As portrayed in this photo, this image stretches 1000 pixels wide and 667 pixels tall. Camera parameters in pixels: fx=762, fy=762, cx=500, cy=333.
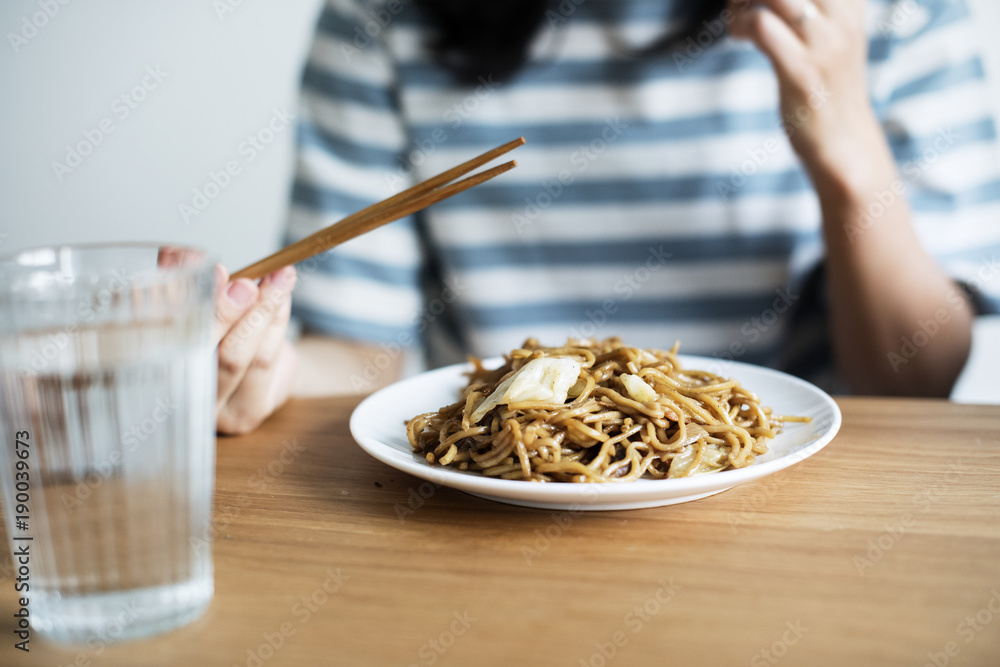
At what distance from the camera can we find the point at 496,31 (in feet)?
7.02

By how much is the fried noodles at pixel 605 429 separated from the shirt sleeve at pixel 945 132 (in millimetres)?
1232

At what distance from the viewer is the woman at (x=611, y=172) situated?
2.01 meters
